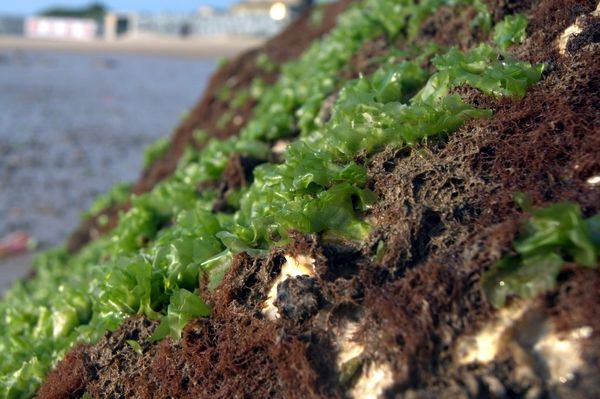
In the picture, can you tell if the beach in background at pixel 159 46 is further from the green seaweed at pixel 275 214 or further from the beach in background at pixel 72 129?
the green seaweed at pixel 275 214

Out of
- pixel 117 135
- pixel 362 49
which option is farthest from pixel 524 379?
pixel 117 135

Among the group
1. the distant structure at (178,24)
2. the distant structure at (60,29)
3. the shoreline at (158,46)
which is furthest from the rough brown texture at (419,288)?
the distant structure at (60,29)

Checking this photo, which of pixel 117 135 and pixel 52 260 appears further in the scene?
pixel 117 135

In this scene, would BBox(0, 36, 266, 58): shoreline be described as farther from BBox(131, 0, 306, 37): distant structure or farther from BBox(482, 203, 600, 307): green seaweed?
BBox(482, 203, 600, 307): green seaweed

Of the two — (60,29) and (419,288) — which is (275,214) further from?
(60,29)

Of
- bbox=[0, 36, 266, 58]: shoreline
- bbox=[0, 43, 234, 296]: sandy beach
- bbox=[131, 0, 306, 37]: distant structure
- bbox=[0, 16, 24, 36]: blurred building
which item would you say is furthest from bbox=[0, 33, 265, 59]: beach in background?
bbox=[0, 16, 24, 36]: blurred building

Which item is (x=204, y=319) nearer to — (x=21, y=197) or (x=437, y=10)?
(x=437, y=10)

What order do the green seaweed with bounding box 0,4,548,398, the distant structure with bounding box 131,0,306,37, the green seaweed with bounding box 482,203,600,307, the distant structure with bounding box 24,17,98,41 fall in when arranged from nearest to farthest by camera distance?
the green seaweed with bounding box 482,203,600,307 < the green seaweed with bounding box 0,4,548,398 < the distant structure with bounding box 131,0,306,37 < the distant structure with bounding box 24,17,98,41
